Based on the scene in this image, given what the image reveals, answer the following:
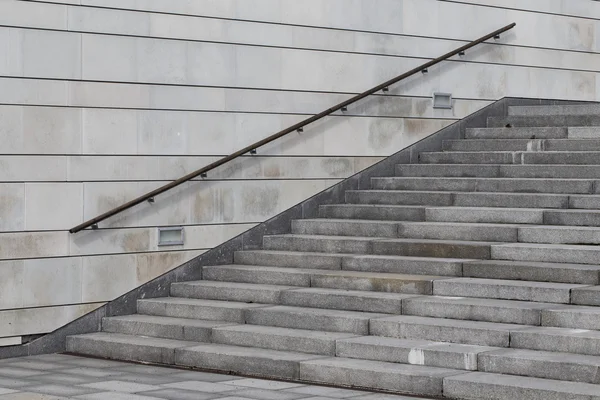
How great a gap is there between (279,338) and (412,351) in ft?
4.83

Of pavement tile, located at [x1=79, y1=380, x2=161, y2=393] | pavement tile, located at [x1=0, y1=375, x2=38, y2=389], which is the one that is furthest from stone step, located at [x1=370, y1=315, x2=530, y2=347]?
pavement tile, located at [x1=0, y1=375, x2=38, y2=389]

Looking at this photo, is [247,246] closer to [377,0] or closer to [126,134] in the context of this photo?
[126,134]

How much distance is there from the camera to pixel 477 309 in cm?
1023

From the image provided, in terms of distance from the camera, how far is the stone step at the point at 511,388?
27.3 feet

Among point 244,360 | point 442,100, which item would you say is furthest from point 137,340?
point 442,100

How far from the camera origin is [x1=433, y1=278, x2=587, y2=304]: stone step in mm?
10156

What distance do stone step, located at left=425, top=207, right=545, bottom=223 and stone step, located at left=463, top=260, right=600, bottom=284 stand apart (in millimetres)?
1058

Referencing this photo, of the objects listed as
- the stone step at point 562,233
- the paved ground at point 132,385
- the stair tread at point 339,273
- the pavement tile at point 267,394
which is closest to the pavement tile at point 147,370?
the paved ground at point 132,385

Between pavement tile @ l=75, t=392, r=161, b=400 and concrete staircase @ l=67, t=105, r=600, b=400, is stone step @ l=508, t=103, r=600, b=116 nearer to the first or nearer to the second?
concrete staircase @ l=67, t=105, r=600, b=400

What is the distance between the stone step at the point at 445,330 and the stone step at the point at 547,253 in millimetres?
1318

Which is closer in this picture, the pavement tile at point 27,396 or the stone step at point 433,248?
the pavement tile at point 27,396

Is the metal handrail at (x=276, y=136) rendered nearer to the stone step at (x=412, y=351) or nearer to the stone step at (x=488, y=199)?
the stone step at (x=488, y=199)

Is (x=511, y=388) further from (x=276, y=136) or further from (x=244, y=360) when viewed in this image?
(x=276, y=136)

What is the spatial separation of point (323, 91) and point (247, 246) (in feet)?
6.90
